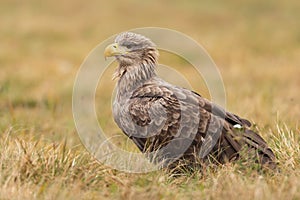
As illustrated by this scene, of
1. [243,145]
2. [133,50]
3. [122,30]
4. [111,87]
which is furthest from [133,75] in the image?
[122,30]

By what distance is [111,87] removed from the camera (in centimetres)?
1331

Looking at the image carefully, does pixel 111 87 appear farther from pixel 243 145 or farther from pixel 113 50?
pixel 243 145

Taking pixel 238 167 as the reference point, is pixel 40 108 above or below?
below

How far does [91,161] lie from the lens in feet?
18.7

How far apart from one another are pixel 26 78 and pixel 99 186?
334 inches

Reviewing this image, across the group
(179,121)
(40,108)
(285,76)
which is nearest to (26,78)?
(40,108)

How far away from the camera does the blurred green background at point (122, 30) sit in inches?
371

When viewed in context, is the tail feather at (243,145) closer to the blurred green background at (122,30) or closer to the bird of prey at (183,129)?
the bird of prey at (183,129)

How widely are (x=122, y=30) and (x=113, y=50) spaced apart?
552 inches

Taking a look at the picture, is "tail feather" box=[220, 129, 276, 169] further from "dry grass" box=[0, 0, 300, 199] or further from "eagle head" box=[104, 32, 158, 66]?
"eagle head" box=[104, 32, 158, 66]

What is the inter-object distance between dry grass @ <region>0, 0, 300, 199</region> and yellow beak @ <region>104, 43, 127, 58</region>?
96 centimetres

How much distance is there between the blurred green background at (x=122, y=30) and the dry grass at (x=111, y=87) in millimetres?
34

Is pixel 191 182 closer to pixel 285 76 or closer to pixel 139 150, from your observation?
pixel 139 150

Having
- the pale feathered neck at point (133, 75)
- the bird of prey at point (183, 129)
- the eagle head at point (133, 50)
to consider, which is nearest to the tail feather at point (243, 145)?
the bird of prey at point (183, 129)
